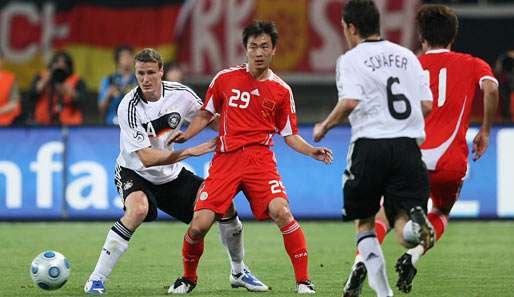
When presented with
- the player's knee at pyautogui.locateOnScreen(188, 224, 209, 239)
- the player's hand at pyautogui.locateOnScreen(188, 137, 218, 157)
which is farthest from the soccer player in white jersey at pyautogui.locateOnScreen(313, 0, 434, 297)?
the player's knee at pyautogui.locateOnScreen(188, 224, 209, 239)

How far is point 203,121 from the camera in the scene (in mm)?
9609

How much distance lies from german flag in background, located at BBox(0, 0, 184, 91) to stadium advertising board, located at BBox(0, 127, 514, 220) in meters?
4.41

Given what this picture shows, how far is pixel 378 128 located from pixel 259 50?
165cm

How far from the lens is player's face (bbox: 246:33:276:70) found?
31.0 feet

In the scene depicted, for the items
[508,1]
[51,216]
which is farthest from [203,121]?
[508,1]

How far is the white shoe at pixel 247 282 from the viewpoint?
31.8ft

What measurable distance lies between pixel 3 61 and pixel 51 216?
16.1ft

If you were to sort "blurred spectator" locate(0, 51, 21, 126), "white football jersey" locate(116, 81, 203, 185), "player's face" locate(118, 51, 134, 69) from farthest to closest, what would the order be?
1. "blurred spectator" locate(0, 51, 21, 126)
2. "player's face" locate(118, 51, 134, 69)
3. "white football jersey" locate(116, 81, 203, 185)

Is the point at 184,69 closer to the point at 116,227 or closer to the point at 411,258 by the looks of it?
the point at 116,227

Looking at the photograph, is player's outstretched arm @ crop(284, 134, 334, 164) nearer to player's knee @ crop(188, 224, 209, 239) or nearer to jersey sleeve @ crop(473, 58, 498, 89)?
player's knee @ crop(188, 224, 209, 239)

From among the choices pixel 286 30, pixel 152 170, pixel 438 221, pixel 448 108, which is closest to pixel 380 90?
pixel 448 108

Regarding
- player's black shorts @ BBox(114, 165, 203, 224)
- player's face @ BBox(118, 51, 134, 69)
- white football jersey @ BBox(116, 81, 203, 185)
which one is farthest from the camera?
player's face @ BBox(118, 51, 134, 69)

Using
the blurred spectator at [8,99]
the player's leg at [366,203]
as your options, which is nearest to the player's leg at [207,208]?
the player's leg at [366,203]

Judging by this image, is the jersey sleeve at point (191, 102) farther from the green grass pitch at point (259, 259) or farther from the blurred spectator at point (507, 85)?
the blurred spectator at point (507, 85)
